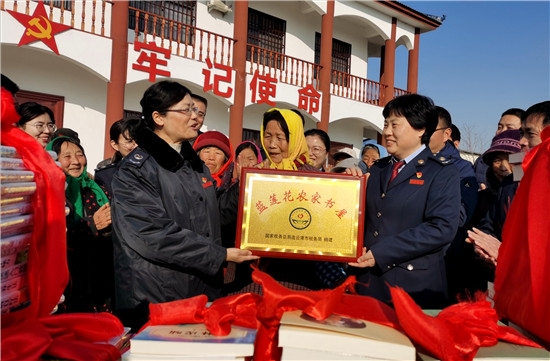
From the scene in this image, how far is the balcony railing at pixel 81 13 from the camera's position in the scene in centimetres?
742

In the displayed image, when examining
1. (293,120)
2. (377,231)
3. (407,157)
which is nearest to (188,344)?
(377,231)

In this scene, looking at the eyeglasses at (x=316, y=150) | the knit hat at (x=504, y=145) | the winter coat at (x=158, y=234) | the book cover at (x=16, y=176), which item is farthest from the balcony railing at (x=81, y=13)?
the book cover at (x=16, y=176)

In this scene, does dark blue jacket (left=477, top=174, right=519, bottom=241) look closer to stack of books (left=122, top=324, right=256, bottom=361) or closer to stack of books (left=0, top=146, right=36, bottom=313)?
stack of books (left=122, top=324, right=256, bottom=361)

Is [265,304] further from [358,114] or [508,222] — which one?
[358,114]

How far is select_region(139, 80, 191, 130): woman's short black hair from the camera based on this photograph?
6.28 ft

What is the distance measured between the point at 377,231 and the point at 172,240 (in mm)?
952

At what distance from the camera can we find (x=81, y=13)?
8141 millimetres

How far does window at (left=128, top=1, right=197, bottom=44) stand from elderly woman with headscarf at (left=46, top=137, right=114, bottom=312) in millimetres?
6957

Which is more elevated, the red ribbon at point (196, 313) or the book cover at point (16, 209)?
the book cover at point (16, 209)

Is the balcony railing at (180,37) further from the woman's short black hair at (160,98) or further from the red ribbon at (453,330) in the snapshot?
the red ribbon at (453,330)

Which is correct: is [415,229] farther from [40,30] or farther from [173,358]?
[40,30]

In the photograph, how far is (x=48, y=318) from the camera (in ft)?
3.02

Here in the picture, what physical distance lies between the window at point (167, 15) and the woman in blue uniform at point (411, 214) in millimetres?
8356

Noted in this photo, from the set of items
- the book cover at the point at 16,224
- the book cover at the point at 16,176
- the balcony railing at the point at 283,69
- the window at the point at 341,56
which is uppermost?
the window at the point at 341,56
